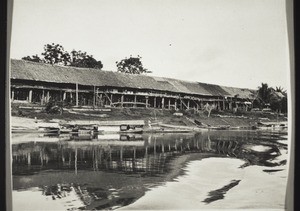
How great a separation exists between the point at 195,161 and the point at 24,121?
128 centimetres

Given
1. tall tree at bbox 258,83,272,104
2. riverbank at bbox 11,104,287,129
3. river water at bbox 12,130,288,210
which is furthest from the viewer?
tall tree at bbox 258,83,272,104

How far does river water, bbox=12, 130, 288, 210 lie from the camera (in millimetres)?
2512

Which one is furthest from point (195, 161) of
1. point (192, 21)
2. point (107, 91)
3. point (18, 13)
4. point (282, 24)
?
point (18, 13)

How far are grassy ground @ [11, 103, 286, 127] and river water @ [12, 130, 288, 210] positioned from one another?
142mm

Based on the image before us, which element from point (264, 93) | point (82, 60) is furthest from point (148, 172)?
point (264, 93)

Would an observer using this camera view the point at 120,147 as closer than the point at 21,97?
No

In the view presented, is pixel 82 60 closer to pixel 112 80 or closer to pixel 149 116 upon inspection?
pixel 112 80

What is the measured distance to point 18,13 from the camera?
251 centimetres

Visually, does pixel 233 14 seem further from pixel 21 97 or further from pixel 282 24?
pixel 21 97

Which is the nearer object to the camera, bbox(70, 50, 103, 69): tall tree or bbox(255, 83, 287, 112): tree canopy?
bbox(70, 50, 103, 69): tall tree

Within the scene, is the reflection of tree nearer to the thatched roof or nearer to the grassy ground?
the grassy ground

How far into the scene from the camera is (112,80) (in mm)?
2787

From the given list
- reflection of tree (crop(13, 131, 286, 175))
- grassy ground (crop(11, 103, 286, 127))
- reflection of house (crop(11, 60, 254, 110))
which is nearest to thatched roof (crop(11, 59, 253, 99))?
reflection of house (crop(11, 60, 254, 110))

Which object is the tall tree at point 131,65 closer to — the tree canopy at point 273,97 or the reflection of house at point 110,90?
the reflection of house at point 110,90
